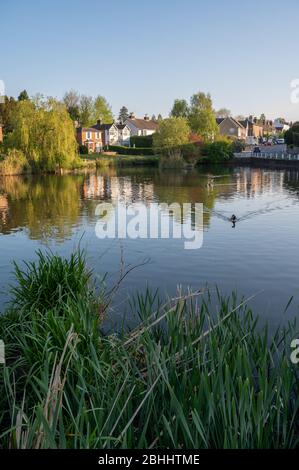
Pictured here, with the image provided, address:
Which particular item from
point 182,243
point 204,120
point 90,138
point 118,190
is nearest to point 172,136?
point 204,120

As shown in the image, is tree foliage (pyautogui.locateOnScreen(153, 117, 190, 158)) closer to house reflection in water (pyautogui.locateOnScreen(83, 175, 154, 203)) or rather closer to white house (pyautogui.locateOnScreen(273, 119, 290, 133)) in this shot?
house reflection in water (pyautogui.locateOnScreen(83, 175, 154, 203))

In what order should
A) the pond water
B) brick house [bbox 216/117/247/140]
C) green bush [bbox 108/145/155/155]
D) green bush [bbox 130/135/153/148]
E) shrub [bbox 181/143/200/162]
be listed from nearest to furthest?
the pond water → shrub [bbox 181/143/200/162] → green bush [bbox 108/145/155/155] → green bush [bbox 130/135/153/148] → brick house [bbox 216/117/247/140]

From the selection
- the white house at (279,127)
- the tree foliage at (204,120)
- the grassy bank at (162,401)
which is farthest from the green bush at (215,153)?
the white house at (279,127)

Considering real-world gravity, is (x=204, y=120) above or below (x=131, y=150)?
above

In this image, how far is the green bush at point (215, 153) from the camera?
73.1 meters

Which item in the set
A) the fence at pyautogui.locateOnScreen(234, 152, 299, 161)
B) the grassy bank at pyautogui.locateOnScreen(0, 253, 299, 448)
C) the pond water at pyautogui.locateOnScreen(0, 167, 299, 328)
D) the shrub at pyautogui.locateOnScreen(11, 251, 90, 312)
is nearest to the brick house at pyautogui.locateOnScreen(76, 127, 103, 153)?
the fence at pyautogui.locateOnScreen(234, 152, 299, 161)

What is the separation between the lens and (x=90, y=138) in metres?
96.6

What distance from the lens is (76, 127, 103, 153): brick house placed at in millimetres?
94000

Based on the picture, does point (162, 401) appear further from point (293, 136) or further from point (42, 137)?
point (293, 136)

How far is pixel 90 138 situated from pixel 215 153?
3364cm

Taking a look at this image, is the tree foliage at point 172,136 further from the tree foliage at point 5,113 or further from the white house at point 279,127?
the white house at point 279,127

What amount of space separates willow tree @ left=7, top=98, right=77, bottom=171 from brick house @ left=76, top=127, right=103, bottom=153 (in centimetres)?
3891

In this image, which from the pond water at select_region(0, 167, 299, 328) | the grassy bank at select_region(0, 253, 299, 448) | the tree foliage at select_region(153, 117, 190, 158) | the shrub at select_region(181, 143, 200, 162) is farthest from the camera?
the tree foliage at select_region(153, 117, 190, 158)
